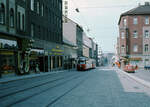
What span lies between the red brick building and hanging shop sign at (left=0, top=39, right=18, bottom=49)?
39398mm

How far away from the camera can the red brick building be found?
5934 cm

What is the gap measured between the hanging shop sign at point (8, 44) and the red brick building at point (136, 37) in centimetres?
3940

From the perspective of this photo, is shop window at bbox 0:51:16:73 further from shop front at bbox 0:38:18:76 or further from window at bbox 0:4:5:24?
window at bbox 0:4:5:24

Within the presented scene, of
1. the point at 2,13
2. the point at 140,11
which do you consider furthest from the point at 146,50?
the point at 2,13

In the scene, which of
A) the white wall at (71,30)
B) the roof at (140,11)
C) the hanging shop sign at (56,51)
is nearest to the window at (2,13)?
the hanging shop sign at (56,51)

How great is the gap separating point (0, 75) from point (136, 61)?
44.0 meters

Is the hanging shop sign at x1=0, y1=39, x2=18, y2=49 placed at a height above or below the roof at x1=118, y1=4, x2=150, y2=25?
below

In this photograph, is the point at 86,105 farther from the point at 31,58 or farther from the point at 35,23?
the point at 35,23

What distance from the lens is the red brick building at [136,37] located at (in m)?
59.3

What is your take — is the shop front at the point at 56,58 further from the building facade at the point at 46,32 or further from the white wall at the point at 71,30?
the white wall at the point at 71,30

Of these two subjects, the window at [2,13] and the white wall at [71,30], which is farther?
the white wall at [71,30]

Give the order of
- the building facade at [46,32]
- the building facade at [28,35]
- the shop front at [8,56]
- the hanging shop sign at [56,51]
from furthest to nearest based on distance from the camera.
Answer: the hanging shop sign at [56,51] → the building facade at [46,32] → the building facade at [28,35] → the shop front at [8,56]

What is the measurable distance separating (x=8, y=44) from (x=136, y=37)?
141 feet

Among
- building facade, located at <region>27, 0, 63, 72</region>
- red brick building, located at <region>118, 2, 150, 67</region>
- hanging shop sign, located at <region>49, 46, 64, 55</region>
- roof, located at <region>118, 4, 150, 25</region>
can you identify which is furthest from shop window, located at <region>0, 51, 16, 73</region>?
roof, located at <region>118, 4, 150, 25</region>
